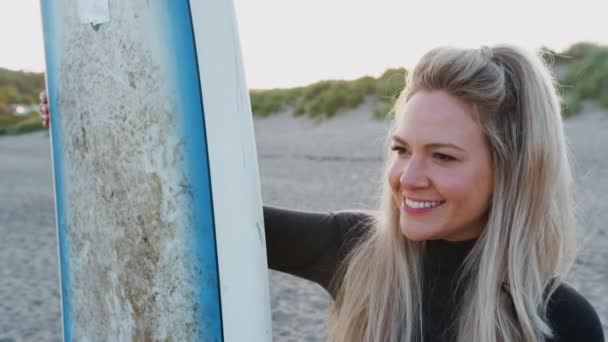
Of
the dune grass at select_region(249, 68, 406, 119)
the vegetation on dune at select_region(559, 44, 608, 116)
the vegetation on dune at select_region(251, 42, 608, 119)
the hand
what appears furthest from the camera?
the dune grass at select_region(249, 68, 406, 119)

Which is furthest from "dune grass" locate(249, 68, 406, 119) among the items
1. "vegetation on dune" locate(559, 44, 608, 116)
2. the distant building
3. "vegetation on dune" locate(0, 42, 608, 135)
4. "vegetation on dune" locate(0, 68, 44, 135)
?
the distant building

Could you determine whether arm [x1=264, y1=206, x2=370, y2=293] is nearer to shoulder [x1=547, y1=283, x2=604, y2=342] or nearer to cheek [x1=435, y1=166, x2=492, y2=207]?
cheek [x1=435, y1=166, x2=492, y2=207]

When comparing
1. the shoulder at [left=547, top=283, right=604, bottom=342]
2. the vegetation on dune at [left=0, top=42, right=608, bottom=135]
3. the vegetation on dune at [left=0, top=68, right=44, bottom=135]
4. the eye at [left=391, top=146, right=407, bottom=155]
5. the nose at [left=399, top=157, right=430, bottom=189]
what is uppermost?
the vegetation on dune at [left=0, top=68, right=44, bottom=135]

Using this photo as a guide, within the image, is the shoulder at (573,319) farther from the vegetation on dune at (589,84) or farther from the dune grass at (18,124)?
the dune grass at (18,124)

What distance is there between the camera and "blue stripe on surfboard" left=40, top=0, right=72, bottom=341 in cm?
184

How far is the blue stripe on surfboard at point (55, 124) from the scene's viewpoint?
6.03ft

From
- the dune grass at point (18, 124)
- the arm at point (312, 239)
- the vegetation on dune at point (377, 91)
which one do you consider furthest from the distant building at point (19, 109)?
the arm at point (312, 239)

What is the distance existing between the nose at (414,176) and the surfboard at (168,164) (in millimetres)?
455

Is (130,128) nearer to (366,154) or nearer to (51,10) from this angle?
(51,10)

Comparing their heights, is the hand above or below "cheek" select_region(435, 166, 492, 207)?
above

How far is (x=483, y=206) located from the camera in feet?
5.01

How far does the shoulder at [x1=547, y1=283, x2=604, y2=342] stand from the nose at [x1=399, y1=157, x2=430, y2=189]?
401 mm

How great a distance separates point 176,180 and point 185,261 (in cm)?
22

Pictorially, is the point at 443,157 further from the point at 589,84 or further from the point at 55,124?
the point at 589,84
